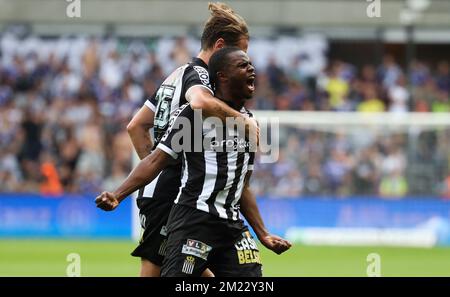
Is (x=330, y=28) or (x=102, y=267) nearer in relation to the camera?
(x=102, y=267)

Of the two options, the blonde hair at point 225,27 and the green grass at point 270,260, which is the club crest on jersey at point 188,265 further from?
the green grass at point 270,260

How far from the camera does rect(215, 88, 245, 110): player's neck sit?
6213 millimetres

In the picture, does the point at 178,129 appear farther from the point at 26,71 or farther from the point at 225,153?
the point at 26,71

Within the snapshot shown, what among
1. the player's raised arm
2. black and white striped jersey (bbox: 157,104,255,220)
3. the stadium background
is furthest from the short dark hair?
the stadium background

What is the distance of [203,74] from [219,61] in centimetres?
42

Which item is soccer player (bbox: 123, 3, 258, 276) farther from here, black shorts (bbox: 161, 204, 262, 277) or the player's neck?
black shorts (bbox: 161, 204, 262, 277)

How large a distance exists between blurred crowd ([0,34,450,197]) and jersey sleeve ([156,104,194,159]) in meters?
13.1

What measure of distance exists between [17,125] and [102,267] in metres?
8.07

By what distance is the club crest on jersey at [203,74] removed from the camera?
645 centimetres

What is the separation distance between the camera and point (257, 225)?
659 centimetres

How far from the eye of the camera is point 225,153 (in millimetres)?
6188

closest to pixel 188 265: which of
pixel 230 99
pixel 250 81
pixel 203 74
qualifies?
pixel 230 99

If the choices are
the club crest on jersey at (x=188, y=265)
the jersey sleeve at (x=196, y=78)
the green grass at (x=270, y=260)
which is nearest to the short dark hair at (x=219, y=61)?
the jersey sleeve at (x=196, y=78)

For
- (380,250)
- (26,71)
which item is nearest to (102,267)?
(380,250)
